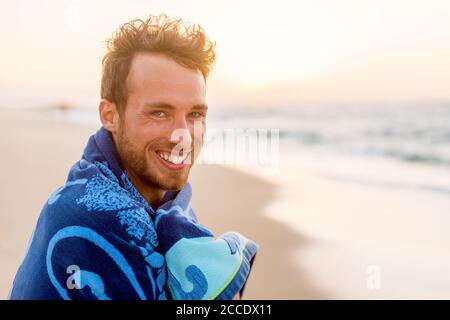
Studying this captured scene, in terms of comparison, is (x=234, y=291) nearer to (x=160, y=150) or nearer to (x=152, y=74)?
(x=160, y=150)

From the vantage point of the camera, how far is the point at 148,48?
6.44ft

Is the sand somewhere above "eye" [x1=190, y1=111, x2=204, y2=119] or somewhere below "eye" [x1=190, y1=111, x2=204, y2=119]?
below

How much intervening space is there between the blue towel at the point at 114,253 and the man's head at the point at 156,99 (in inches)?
10.9

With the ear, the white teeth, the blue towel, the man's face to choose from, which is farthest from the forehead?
the blue towel

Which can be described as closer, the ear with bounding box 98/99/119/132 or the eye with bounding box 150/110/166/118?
the eye with bounding box 150/110/166/118

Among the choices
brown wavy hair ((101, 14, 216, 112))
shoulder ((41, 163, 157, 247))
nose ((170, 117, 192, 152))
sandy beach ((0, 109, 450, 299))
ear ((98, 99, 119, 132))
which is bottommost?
sandy beach ((0, 109, 450, 299))

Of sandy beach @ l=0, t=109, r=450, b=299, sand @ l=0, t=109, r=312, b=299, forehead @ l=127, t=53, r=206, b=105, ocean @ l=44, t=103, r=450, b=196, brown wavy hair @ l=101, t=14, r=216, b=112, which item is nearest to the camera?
forehead @ l=127, t=53, r=206, b=105

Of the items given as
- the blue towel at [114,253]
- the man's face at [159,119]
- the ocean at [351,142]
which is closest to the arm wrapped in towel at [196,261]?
the blue towel at [114,253]

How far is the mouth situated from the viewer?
191cm

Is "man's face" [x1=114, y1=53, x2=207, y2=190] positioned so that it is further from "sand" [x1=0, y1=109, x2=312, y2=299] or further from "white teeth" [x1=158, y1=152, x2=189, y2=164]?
"sand" [x1=0, y1=109, x2=312, y2=299]

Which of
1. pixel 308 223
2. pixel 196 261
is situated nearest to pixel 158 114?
pixel 196 261

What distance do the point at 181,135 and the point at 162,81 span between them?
230 millimetres

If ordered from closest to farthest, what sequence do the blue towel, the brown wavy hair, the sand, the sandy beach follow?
the blue towel
the brown wavy hair
the sandy beach
the sand

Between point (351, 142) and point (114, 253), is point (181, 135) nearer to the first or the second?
point (114, 253)
